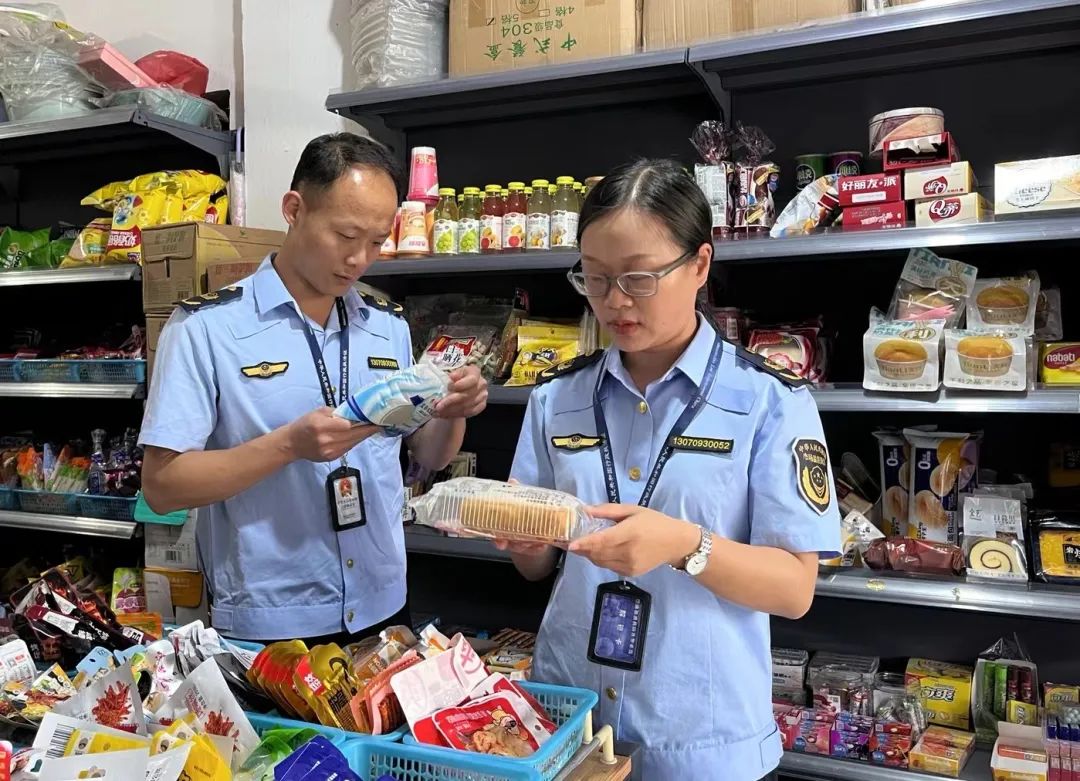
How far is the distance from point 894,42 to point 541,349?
136 centimetres

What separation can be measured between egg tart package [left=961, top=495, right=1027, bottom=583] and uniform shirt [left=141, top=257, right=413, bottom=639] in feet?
5.14

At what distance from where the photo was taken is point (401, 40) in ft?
10.3

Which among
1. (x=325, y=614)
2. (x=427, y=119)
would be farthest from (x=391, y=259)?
(x=325, y=614)

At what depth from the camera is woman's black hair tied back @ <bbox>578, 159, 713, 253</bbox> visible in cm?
Result: 142

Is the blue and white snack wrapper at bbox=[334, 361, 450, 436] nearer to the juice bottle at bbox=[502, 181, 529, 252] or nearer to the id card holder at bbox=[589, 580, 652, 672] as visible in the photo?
the id card holder at bbox=[589, 580, 652, 672]

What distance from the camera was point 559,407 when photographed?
163 cm

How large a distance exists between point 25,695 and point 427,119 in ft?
8.34

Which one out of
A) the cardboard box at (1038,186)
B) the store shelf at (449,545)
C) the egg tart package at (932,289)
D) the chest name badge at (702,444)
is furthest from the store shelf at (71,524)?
the cardboard box at (1038,186)

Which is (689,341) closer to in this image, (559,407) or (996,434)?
(559,407)

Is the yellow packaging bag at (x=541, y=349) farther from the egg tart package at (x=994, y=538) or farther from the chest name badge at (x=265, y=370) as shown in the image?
the egg tart package at (x=994, y=538)

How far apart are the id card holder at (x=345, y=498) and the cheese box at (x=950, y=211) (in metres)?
1.60

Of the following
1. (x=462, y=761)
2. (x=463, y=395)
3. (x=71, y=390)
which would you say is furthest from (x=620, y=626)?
(x=71, y=390)

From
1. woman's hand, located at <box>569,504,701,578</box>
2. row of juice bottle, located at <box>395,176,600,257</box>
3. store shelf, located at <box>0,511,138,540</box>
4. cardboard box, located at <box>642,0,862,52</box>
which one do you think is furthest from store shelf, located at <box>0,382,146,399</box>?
woman's hand, located at <box>569,504,701,578</box>

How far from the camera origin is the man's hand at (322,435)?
66.7 inches
